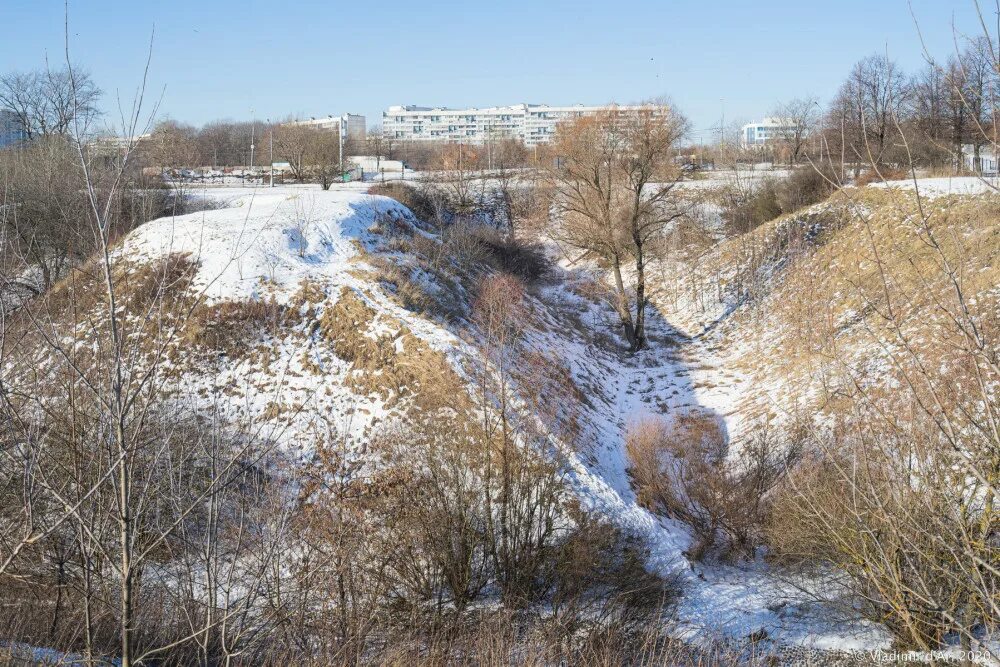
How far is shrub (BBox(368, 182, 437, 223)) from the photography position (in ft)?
82.0

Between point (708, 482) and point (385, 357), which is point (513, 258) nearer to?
point (385, 357)

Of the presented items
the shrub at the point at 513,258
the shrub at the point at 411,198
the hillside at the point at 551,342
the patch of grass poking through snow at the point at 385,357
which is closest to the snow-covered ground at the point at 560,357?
the hillside at the point at 551,342

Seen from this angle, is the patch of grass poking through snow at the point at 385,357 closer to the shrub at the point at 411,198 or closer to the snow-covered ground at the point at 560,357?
the snow-covered ground at the point at 560,357

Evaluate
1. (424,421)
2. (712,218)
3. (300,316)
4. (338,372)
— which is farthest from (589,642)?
(712,218)

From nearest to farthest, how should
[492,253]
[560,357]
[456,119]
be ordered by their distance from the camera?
[560,357], [492,253], [456,119]

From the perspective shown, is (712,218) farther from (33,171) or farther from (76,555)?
(76,555)

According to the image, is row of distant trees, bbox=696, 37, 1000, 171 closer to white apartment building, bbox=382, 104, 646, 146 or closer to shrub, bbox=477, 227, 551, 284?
shrub, bbox=477, 227, 551, 284

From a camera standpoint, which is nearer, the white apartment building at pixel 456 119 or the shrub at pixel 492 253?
the shrub at pixel 492 253

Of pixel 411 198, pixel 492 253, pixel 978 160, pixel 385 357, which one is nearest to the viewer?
pixel 978 160

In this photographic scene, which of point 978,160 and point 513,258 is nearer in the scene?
point 978,160

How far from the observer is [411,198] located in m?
26.0

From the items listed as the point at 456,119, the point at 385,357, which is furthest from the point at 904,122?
the point at 456,119

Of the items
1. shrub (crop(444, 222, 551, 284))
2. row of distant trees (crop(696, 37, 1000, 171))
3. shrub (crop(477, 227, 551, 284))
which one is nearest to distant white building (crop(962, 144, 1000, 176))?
row of distant trees (crop(696, 37, 1000, 171))

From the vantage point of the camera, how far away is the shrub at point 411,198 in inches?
984
